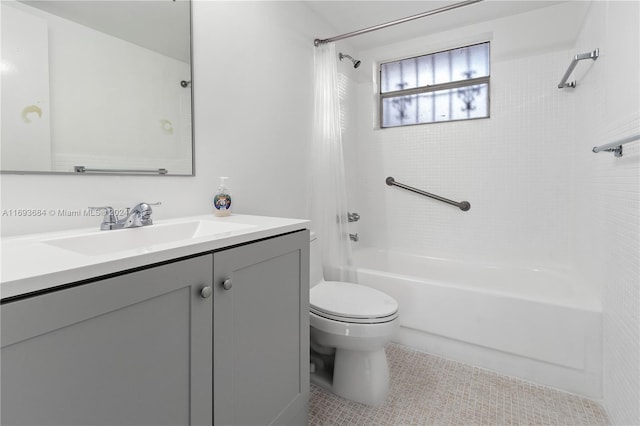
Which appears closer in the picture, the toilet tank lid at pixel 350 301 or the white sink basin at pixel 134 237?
the white sink basin at pixel 134 237

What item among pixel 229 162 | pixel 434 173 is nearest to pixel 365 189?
pixel 434 173

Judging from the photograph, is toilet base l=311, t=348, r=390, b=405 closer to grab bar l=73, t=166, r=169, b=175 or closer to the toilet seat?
the toilet seat

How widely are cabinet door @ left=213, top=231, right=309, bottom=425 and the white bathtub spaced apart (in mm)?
910

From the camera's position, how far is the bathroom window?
2.51 meters

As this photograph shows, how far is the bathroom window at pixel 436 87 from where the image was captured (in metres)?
2.51

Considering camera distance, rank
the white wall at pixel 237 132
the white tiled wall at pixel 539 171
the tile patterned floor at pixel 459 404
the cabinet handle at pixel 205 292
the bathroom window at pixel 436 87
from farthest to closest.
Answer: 1. the bathroom window at pixel 436 87
2. the tile patterned floor at pixel 459 404
3. the white tiled wall at pixel 539 171
4. the white wall at pixel 237 132
5. the cabinet handle at pixel 205 292

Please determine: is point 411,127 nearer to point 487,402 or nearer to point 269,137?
point 269,137

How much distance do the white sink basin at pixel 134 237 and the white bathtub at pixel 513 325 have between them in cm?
123

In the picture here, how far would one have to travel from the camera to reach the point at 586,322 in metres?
1.55

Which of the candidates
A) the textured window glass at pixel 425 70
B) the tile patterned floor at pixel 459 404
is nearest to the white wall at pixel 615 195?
the tile patterned floor at pixel 459 404

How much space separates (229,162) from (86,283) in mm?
1087

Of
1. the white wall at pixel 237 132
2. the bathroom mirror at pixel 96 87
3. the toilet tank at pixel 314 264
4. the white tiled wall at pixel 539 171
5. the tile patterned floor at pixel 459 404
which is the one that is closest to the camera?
the bathroom mirror at pixel 96 87

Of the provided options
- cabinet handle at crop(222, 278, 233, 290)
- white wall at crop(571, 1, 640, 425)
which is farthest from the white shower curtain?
white wall at crop(571, 1, 640, 425)

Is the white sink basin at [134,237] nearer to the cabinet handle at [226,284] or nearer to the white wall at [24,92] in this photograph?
the cabinet handle at [226,284]
